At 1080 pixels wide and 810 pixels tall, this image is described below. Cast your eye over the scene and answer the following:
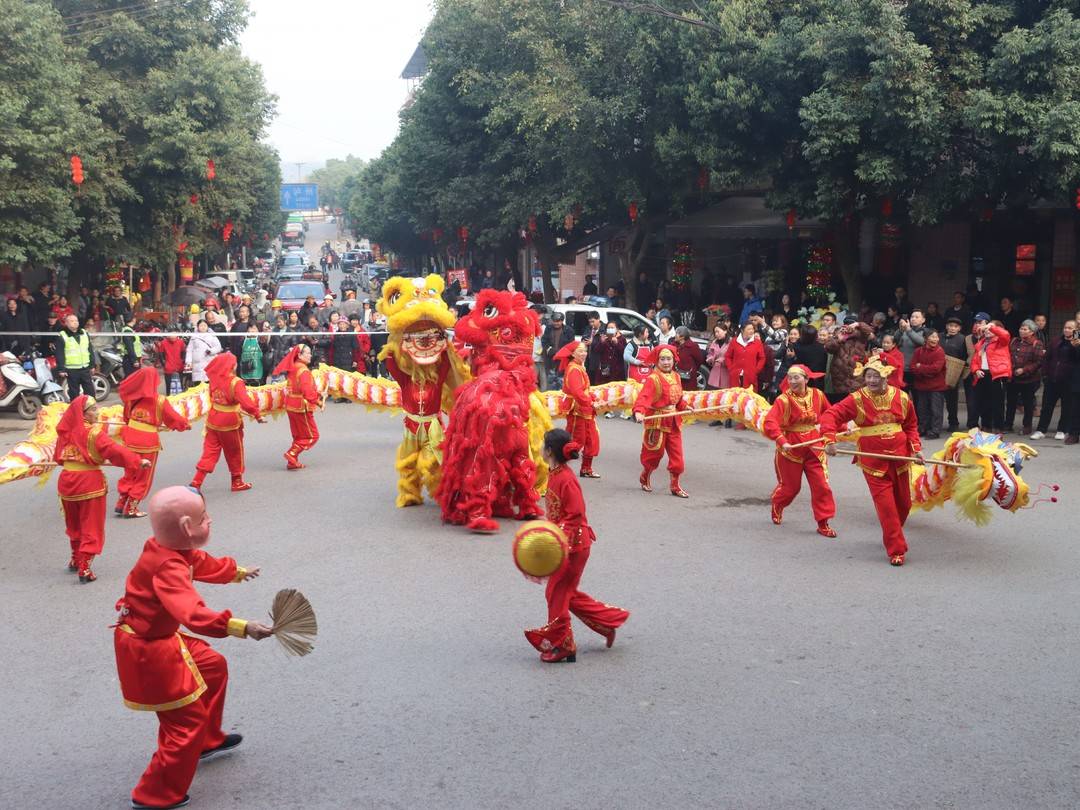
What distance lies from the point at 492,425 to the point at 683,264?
54.4ft

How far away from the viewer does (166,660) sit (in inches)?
197

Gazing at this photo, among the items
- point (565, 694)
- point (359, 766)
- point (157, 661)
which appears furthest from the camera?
point (565, 694)

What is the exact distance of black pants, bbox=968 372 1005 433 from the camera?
14.5 metres

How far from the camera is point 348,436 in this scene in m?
15.6

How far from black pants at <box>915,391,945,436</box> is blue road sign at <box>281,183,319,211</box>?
218ft

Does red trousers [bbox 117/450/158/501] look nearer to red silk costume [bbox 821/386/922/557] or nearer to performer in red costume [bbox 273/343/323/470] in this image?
performer in red costume [bbox 273/343/323/470]

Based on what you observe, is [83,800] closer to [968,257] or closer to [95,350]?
[95,350]

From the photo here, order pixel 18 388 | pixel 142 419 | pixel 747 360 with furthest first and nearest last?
1. pixel 18 388
2. pixel 747 360
3. pixel 142 419

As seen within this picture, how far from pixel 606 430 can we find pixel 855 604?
8520 millimetres

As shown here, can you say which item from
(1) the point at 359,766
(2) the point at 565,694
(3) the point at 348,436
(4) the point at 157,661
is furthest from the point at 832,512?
(3) the point at 348,436

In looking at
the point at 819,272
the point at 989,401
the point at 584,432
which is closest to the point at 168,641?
the point at 584,432

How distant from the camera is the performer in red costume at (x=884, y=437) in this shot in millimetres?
8945

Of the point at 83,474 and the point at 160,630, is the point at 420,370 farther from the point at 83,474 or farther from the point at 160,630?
the point at 160,630

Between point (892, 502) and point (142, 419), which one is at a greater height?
point (142, 419)
